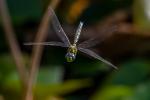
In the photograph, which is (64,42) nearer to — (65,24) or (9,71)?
(9,71)

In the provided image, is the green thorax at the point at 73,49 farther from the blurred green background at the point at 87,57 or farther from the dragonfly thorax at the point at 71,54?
the blurred green background at the point at 87,57

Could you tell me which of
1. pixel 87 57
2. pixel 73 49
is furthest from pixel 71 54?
pixel 87 57

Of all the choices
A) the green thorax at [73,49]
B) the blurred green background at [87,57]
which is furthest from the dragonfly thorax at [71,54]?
the blurred green background at [87,57]

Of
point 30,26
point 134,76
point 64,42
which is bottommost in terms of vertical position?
point 134,76

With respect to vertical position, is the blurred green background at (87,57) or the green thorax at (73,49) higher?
the green thorax at (73,49)

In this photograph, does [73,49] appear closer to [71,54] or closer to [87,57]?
[71,54]

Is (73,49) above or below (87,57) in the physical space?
above

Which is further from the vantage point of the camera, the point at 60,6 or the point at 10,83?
the point at 60,6

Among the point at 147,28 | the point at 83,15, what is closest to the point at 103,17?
the point at 83,15

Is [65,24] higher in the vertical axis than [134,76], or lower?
higher
